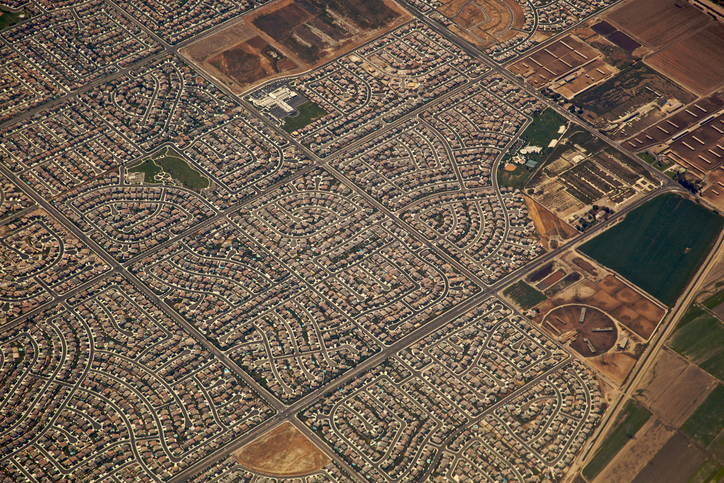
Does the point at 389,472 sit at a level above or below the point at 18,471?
below

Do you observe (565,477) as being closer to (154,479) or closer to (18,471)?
(154,479)

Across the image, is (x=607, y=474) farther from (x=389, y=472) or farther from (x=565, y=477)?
(x=389, y=472)

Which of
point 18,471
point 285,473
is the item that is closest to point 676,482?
point 285,473

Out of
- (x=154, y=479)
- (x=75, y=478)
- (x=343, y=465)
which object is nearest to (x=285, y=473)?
(x=343, y=465)

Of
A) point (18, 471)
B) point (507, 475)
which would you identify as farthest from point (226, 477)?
point (507, 475)

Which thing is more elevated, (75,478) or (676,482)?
(75,478)

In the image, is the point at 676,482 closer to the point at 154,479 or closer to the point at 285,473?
the point at 285,473

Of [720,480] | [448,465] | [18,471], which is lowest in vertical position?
[720,480]
